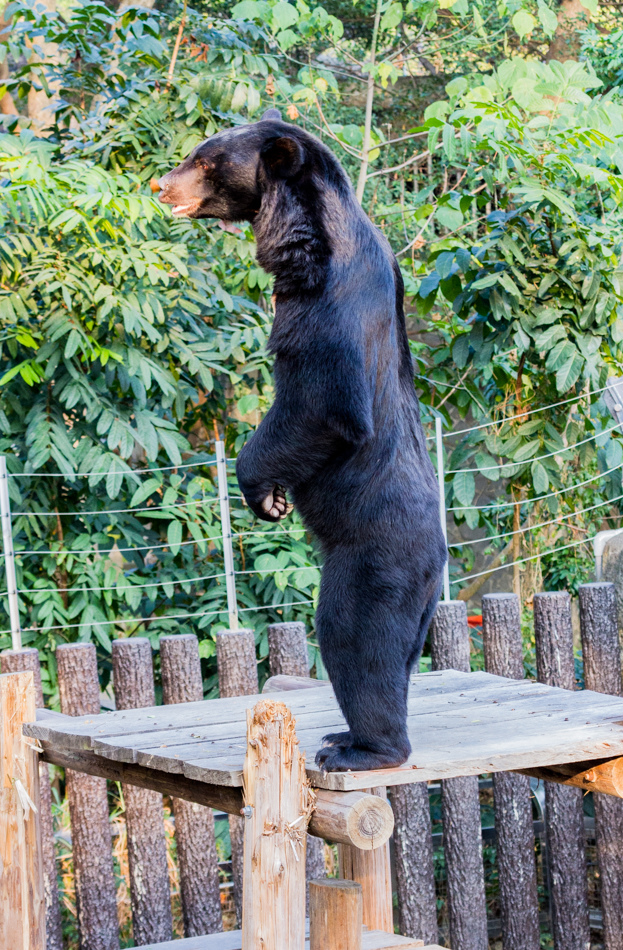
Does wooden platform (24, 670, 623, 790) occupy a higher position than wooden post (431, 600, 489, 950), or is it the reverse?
wooden platform (24, 670, 623, 790)

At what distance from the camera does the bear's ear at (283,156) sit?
2.28 meters

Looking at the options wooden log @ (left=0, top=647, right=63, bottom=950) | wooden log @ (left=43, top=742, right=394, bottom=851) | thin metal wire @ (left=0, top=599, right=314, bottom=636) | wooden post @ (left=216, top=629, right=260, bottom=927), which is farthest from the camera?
thin metal wire @ (left=0, top=599, right=314, bottom=636)

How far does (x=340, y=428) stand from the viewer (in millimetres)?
2205

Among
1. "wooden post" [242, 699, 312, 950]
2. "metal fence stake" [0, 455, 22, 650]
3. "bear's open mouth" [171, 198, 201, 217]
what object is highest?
"bear's open mouth" [171, 198, 201, 217]

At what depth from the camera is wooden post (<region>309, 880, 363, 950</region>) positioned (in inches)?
87.8

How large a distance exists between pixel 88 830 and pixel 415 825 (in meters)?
1.16

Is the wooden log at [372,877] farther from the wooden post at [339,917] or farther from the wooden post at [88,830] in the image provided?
the wooden post at [88,830]

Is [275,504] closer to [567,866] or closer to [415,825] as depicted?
[415,825]

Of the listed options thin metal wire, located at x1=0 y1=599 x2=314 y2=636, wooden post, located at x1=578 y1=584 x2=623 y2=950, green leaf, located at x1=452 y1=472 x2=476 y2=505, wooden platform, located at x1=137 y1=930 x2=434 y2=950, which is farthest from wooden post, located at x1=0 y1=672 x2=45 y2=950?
green leaf, located at x1=452 y1=472 x2=476 y2=505

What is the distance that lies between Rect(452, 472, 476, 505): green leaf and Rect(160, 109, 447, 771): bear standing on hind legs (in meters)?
2.33

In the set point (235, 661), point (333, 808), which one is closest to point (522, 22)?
point (235, 661)

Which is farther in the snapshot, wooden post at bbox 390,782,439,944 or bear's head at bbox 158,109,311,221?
wooden post at bbox 390,782,439,944

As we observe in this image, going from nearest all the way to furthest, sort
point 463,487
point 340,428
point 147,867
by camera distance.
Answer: point 340,428 → point 147,867 → point 463,487

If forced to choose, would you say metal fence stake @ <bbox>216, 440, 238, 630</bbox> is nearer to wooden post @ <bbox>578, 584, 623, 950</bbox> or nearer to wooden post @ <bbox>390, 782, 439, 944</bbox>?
wooden post @ <bbox>390, 782, 439, 944</bbox>
